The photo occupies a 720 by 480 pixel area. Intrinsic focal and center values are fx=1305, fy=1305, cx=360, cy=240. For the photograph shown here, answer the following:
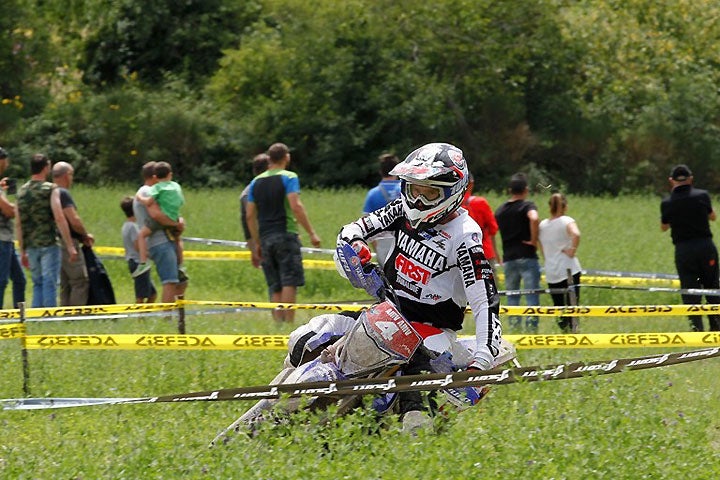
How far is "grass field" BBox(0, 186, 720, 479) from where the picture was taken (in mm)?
6266

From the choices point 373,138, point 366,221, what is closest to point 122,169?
point 373,138

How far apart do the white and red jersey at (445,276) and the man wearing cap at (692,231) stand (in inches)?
261

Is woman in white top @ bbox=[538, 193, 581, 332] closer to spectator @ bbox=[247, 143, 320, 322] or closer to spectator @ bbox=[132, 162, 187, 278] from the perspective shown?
spectator @ bbox=[247, 143, 320, 322]

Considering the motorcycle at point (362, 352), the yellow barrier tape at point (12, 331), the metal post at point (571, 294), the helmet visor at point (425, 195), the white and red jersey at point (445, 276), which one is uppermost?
the helmet visor at point (425, 195)

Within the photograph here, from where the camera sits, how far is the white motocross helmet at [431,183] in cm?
732

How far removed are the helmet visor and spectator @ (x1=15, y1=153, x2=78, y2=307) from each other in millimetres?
6942

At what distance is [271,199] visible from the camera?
13.5 m

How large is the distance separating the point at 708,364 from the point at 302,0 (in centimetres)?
3350

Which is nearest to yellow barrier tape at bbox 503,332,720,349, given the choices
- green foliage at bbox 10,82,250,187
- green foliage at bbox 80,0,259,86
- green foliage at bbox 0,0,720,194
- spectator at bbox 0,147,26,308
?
spectator at bbox 0,147,26,308

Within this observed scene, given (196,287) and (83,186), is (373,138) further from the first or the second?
(196,287)

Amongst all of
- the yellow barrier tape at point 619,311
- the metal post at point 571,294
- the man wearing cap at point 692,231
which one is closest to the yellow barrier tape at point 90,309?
the yellow barrier tape at point 619,311

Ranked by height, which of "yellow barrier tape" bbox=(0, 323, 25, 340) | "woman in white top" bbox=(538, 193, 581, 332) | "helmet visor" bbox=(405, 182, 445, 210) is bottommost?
"woman in white top" bbox=(538, 193, 581, 332)

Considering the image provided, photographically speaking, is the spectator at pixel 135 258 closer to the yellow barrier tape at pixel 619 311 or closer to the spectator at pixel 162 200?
the spectator at pixel 162 200

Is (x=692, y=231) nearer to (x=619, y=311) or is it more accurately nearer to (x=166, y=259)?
(x=619, y=311)
